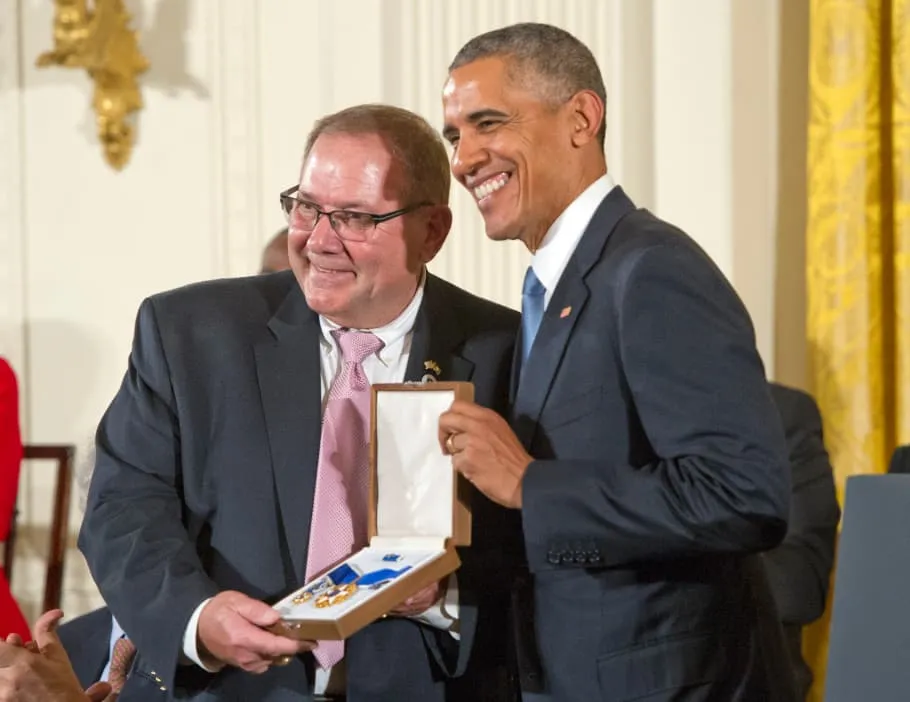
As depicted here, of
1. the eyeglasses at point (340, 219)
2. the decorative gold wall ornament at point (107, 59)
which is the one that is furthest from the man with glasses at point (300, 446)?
the decorative gold wall ornament at point (107, 59)

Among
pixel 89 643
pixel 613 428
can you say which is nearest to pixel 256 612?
pixel 613 428

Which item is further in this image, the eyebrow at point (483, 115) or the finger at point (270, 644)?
the eyebrow at point (483, 115)

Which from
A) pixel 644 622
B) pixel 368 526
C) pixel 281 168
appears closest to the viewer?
pixel 644 622

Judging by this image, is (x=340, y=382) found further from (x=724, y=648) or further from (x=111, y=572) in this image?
(x=724, y=648)

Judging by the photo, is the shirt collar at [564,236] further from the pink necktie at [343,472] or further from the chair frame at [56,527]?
the chair frame at [56,527]

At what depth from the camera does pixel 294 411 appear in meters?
2.31

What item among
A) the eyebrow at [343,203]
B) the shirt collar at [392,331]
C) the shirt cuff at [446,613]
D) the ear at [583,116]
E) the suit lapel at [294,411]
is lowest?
the shirt cuff at [446,613]

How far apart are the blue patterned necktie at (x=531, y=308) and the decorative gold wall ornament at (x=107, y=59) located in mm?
3066

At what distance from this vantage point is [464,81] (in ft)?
7.30

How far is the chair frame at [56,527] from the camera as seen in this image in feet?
14.8

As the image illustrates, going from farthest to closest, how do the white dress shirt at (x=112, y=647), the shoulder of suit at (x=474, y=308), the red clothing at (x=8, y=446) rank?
the red clothing at (x=8, y=446)
the white dress shirt at (x=112, y=647)
the shoulder of suit at (x=474, y=308)

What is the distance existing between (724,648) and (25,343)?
3641mm

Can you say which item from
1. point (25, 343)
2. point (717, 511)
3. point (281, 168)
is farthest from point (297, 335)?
point (25, 343)

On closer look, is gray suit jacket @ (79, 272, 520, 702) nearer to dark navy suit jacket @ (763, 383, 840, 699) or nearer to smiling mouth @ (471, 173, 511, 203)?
smiling mouth @ (471, 173, 511, 203)
